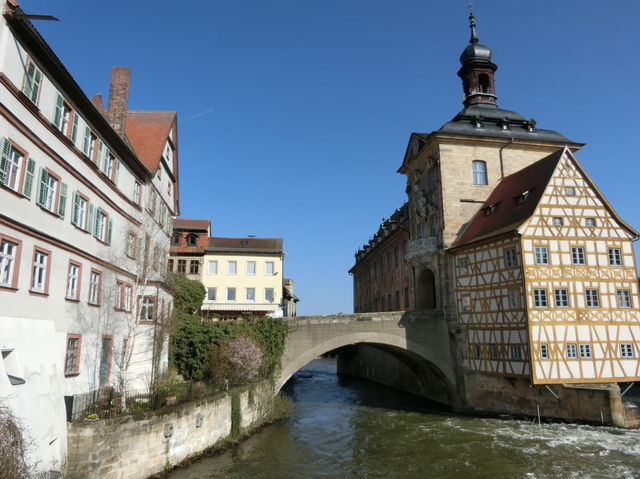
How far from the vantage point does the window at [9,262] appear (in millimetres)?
10859

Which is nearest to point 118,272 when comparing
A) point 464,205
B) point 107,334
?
point 107,334

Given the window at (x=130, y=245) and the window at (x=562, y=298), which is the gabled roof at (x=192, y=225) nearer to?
the window at (x=130, y=245)

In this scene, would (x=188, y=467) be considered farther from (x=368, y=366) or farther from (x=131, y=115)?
(x=368, y=366)

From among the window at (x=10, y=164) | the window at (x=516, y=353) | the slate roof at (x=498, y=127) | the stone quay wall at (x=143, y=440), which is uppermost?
the slate roof at (x=498, y=127)

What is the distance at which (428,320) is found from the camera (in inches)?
1058

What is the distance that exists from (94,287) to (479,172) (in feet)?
74.0

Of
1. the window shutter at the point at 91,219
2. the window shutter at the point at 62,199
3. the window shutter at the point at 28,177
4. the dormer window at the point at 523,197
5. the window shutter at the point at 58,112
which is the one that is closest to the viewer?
the window shutter at the point at 28,177

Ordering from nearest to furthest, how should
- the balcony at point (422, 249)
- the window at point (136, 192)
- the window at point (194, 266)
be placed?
the window at point (136, 192), the balcony at point (422, 249), the window at point (194, 266)

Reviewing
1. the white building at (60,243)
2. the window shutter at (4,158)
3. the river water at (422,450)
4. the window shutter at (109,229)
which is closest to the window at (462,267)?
the river water at (422,450)

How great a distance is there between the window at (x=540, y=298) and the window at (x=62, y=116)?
66.1 ft

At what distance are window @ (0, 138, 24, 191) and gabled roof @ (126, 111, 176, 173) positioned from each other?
10.2m

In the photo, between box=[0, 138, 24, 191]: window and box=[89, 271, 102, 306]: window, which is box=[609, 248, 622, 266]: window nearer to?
box=[89, 271, 102, 306]: window

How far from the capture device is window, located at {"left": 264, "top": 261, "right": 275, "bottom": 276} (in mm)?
40688

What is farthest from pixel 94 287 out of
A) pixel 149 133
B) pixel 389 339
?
pixel 389 339
